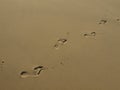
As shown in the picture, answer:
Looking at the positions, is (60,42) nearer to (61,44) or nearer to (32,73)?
(61,44)

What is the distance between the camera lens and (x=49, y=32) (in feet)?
11.4

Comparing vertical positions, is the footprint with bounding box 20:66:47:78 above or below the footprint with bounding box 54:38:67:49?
below

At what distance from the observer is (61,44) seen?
3.23 m

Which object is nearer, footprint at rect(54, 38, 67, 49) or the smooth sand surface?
the smooth sand surface

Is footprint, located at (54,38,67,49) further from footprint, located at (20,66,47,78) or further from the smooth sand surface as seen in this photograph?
footprint, located at (20,66,47,78)

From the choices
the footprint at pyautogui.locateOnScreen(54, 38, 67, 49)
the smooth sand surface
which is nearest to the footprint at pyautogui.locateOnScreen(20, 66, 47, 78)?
the smooth sand surface

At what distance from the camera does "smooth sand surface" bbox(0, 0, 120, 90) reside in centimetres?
274

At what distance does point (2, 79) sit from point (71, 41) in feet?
3.56

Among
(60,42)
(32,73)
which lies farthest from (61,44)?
(32,73)

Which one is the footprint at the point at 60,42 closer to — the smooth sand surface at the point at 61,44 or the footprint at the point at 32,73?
the smooth sand surface at the point at 61,44

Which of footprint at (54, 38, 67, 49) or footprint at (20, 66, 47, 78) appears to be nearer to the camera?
footprint at (20, 66, 47, 78)

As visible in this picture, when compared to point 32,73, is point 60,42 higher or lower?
higher

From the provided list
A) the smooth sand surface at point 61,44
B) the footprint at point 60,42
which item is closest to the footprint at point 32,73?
the smooth sand surface at point 61,44

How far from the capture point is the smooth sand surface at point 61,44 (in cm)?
274
